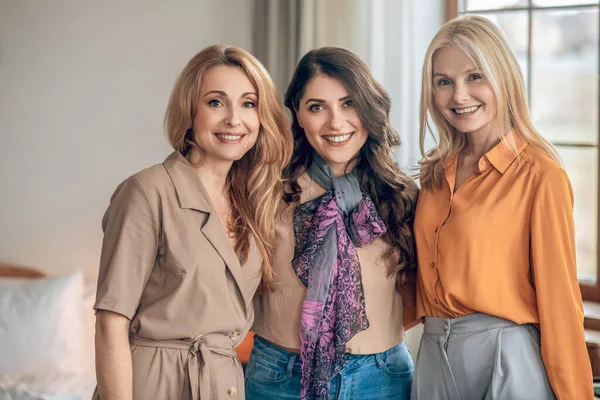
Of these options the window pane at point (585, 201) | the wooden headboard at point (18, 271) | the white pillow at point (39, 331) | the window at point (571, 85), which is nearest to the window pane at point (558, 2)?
the window at point (571, 85)

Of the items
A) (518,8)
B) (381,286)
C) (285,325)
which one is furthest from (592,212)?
(285,325)

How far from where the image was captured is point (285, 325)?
196 cm

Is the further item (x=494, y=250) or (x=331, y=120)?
(x=331, y=120)

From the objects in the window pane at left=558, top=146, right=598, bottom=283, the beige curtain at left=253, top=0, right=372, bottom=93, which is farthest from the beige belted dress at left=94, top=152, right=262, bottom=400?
the window pane at left=558, top=146, right=598, bottom=283

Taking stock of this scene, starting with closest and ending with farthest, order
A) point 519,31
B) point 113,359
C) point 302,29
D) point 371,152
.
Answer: point 113,359
point 371,152
point 519,31
point 302,29

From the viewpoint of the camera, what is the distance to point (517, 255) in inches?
69.1

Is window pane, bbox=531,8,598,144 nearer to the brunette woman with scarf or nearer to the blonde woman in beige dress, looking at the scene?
the brunette woman with scarf

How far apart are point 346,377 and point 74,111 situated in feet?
5.53

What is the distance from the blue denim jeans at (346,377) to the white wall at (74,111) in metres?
1.33

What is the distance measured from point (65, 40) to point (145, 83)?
0.38 m

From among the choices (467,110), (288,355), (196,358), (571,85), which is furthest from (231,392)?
(571,85)

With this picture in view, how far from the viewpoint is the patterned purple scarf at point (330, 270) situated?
1.91 metres

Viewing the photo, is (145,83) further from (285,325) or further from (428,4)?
(285,325)

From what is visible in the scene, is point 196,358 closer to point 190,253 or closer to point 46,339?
point 190,253
